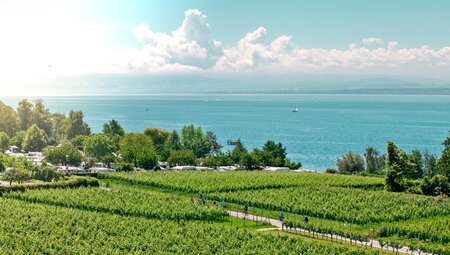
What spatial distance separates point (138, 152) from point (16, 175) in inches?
1067

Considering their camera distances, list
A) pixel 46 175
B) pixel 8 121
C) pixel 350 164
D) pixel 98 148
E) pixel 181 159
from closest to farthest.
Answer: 1. pixel 46 175
2. pixel 181 159
3. pixel 98 148
4. pixel 350 164
5. pixel 8 121

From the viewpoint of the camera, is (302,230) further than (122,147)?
No

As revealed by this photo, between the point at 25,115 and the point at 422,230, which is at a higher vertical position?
the point at 25,115

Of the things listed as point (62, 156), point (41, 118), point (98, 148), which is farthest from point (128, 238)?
point (41, 118)

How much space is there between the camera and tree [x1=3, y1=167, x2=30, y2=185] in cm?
6588

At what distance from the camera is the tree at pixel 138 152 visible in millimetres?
89688

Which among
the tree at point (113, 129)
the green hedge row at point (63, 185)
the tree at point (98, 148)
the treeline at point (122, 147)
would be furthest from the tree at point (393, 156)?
the tree at point (113, 129)

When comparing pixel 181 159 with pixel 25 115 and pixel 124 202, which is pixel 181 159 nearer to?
pixel 124 202

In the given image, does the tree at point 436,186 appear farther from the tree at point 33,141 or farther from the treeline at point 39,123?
the treeline at point 39,123

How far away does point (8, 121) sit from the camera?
125 meters

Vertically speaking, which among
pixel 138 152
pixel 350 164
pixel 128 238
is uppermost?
pixel 128 238

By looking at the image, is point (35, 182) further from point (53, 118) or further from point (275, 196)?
point (53, 118)

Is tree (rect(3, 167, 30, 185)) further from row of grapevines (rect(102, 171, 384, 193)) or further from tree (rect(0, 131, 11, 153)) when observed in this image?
tree (rect(0, 131, 11, 153))

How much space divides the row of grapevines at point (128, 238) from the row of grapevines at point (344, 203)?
10.2 m
